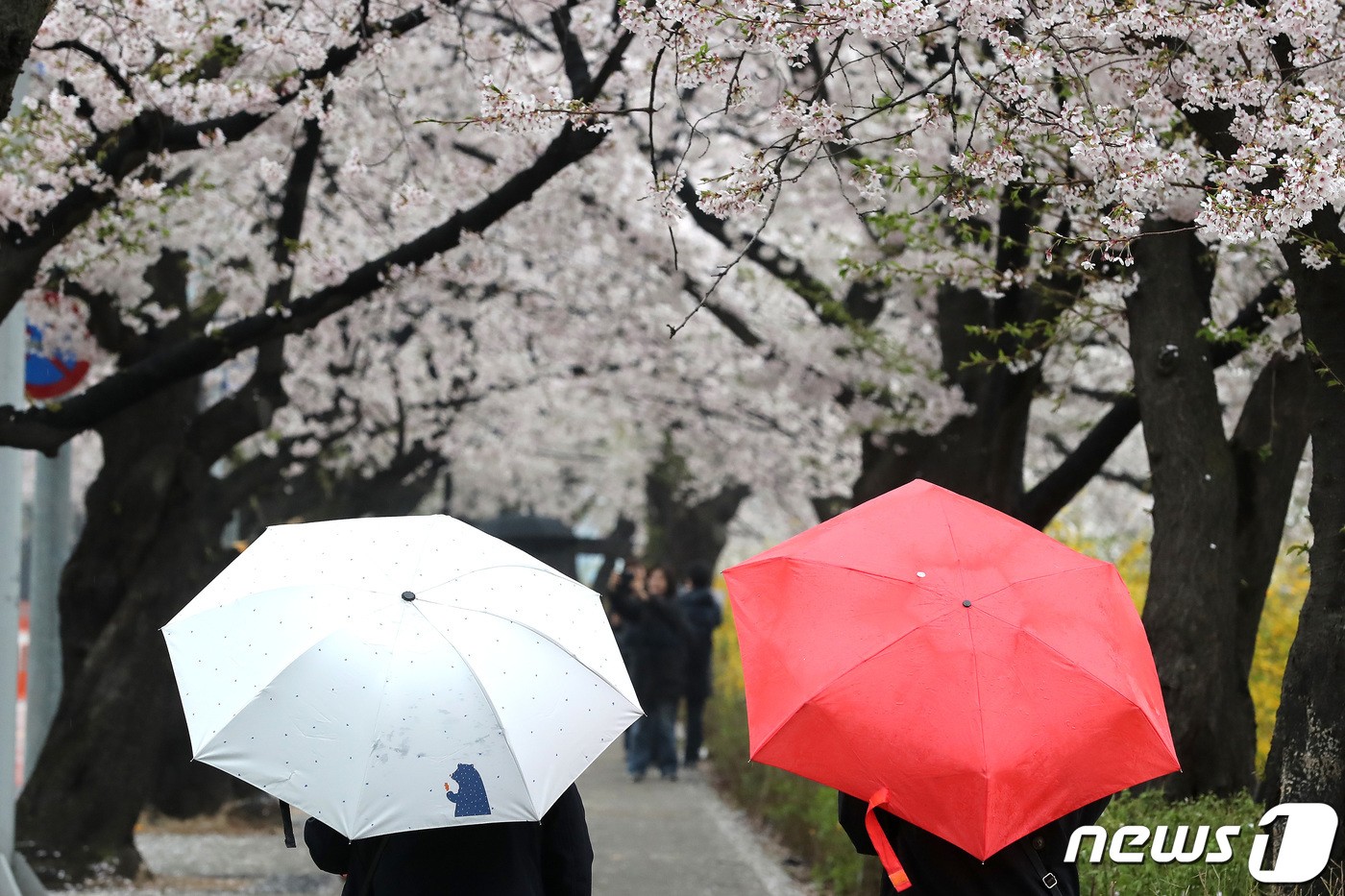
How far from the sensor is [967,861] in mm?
3379

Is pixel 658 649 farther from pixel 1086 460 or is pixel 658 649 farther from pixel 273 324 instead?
pixel 273 324

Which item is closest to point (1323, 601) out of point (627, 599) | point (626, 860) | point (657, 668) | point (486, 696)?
point (486, 696)

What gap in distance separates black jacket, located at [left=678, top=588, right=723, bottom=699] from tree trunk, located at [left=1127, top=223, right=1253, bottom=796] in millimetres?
9079

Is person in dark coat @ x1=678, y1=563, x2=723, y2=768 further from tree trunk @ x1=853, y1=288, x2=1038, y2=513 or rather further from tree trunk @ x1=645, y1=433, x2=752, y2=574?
tree trunk @ x1=645, y1=433, x2=752, y2=574

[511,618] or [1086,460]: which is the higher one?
[1086,460]

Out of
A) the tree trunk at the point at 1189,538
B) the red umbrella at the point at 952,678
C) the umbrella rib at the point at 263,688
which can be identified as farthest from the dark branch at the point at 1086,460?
the umbrella rib at the point at 263,688

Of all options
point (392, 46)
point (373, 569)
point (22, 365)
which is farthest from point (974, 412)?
point (373, 569)

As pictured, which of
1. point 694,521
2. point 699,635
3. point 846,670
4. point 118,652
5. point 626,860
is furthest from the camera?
point 694,521

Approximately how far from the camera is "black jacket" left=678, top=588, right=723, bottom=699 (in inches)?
605

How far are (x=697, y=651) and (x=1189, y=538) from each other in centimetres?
966

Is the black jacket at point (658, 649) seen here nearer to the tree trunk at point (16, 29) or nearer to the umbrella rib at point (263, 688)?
the tree trunk at point (16, 29)

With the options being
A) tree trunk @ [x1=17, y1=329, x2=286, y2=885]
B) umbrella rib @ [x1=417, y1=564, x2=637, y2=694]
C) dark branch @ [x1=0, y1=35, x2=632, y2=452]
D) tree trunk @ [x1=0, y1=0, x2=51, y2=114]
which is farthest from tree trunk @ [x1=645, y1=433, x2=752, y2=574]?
umbrella rib @ [x1=417, y1=564, x2=637, y2=694]

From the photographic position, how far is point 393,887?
3.32 m

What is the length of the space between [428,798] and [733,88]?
9.04 feet
